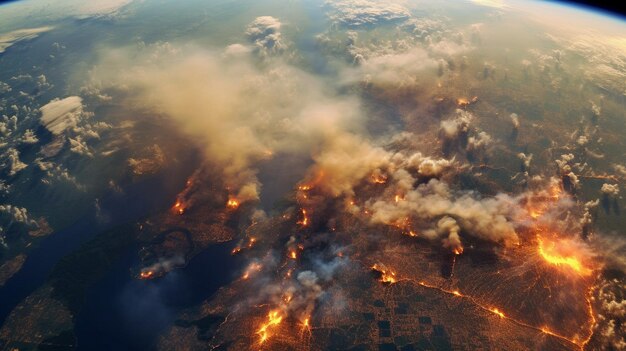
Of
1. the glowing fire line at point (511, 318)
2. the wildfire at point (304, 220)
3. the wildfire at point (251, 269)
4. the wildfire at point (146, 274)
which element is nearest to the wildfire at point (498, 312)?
the glowing fire line at point (511, 318)

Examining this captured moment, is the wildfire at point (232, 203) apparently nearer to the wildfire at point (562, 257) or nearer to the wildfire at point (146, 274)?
the wildfire at point (146, 274)

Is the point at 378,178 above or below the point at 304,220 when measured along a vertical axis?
above

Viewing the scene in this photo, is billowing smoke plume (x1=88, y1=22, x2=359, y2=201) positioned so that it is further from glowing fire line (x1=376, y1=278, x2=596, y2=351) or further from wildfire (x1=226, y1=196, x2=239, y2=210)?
glowing fire line (x1=376, y1=278, x2=596, y2=351)

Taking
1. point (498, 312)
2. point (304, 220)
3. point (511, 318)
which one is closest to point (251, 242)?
point (304, 220)

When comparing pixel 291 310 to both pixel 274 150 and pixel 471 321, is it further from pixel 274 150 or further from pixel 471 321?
pixel 274 150

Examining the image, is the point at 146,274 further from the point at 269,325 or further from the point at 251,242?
the point at 269,325

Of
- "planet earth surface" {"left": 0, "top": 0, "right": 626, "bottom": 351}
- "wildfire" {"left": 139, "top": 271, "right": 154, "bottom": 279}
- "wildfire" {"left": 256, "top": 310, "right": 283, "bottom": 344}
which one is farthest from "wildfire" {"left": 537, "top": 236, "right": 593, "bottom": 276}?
"wildfire" {"left": 139, "top": 271, "right": 154, "bottom": 279}
